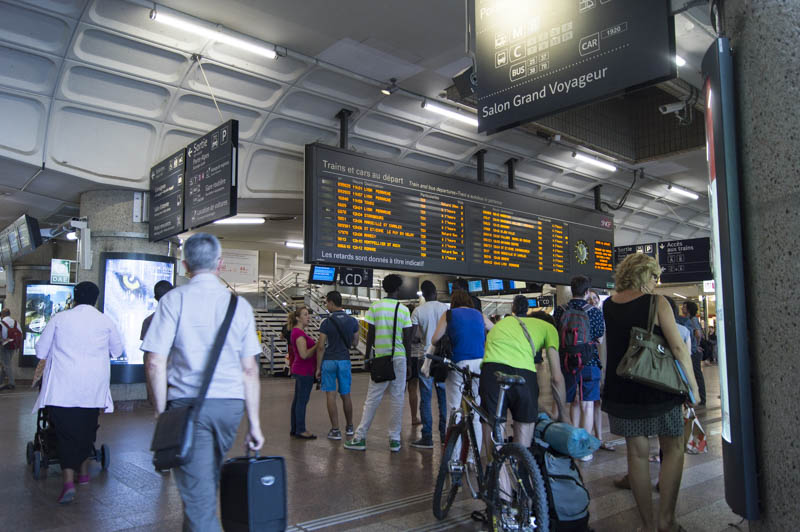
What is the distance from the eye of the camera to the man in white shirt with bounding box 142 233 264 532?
2.65 meters

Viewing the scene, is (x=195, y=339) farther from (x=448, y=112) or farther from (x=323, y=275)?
(x=323, y=275)

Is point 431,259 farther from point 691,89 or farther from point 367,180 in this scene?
point 691,89

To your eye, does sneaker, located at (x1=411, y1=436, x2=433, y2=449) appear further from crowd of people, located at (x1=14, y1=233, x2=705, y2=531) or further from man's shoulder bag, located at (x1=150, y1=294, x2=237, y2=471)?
man's shoulder bag, located at (x1=150, y1=294, x2=237, y2=471)

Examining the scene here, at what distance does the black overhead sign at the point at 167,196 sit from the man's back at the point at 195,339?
6308 millimetres

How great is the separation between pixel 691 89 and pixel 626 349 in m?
6.89

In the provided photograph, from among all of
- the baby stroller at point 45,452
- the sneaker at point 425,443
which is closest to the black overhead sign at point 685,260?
the sneaker at point 425,443

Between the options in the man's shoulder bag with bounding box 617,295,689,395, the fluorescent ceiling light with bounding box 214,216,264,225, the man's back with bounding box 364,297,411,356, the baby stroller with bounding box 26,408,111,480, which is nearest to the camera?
the man's shoulder bag with bounding box 617,295,689,395

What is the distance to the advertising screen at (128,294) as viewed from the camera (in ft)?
31.3

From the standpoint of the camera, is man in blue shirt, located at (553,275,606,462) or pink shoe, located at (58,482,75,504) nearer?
pink shoe, located at (58,482,75,504)

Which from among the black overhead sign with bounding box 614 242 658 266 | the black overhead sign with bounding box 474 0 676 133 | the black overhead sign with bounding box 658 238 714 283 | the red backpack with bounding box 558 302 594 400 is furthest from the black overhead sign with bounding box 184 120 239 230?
the black overhead sign with bounding box 658 238 714 283

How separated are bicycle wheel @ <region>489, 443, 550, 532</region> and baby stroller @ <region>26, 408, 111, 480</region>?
4.01 metres

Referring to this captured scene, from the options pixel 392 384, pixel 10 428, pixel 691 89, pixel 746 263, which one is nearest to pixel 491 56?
pixel 746 263

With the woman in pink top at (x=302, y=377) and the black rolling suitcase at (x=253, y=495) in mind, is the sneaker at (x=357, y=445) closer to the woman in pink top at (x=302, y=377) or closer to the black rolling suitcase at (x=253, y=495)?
the woman in pink top at (x=302, y=377)

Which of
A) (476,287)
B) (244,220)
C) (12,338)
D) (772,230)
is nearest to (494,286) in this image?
(476,287)
